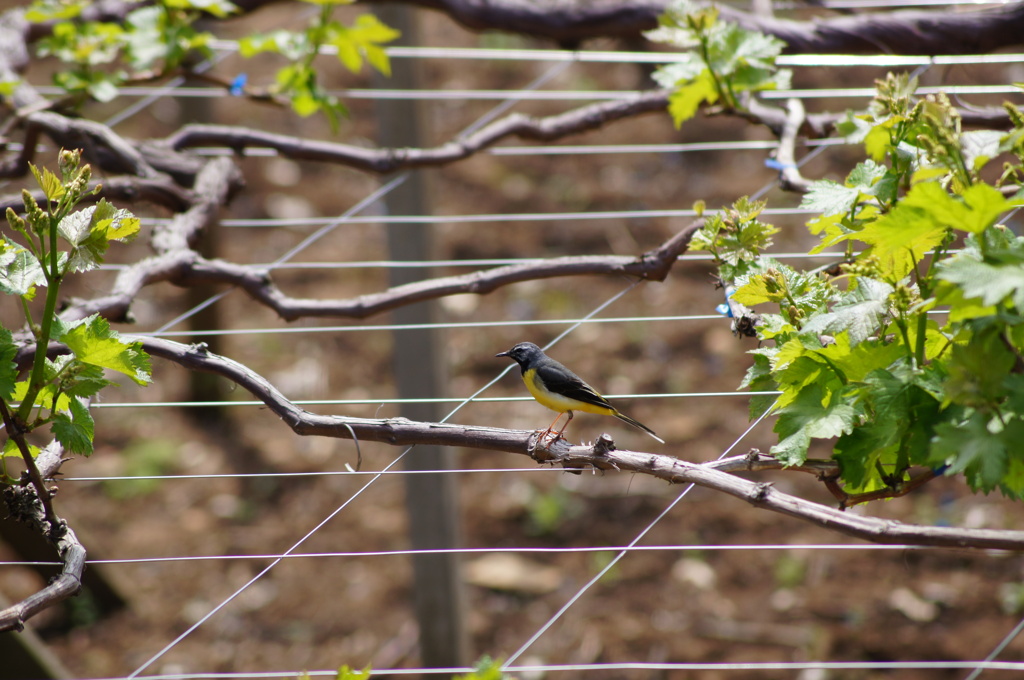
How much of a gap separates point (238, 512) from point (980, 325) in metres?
4.33

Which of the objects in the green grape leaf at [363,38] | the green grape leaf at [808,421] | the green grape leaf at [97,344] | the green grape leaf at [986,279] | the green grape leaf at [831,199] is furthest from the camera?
the green grape leaf at [363,38]

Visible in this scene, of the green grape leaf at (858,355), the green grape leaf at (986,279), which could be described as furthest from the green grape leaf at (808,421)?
the green grape leaf at (986,279)

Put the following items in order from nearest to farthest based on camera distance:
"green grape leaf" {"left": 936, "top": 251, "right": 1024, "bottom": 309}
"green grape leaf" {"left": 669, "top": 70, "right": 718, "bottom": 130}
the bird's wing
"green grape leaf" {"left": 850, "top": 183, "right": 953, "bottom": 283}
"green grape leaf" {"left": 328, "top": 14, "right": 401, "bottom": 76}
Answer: "green grape leaf" {"left": 936, "top": 251, "right": 1024, "bottom": 309}, "green grape leaf" {"left": 850, "top": 183, "right": 953, "bottom": 283}, the bird's wing, "green grape leaf" {"left": 669, "top": 70, "right": 718, "bottom": 130}, "green grape leaf" {"left": 328, "top": 14, "right": 401, "bottom": 76}

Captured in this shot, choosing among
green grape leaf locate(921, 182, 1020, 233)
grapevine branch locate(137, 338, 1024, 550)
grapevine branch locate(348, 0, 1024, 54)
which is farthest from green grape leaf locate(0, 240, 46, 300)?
grapevine branch locate(348, 0, 1024, 54)

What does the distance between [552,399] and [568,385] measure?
0.05m

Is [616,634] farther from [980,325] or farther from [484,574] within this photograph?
[980,325]

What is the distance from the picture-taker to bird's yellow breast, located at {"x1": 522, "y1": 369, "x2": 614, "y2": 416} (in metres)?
1.91

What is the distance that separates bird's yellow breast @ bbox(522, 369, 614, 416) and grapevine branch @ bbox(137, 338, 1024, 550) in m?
0.41

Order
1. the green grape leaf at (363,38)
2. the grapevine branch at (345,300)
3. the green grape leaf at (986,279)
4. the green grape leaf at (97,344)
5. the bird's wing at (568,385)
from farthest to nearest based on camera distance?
the green grape leaf at (363,38), the grapevine branch at (345,300), the bird's wing at (568,385), the green grape leaf at (97,344), the green grape leaf at (986,279)

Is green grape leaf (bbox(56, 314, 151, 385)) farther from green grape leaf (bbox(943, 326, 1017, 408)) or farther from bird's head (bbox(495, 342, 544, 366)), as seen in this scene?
green grape leaf (bbox(943, 326, 1017, 408))

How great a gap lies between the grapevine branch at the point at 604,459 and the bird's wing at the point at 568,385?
0.41 metres

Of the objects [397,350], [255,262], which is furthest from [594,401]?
[255,262]

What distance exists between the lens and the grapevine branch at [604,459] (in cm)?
118

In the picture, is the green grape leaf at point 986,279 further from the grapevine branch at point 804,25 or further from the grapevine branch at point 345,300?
the grapevine branch at point 804,25
